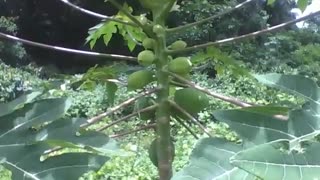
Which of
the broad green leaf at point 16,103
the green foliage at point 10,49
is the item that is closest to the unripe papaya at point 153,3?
the broad green leaf at point 16,103

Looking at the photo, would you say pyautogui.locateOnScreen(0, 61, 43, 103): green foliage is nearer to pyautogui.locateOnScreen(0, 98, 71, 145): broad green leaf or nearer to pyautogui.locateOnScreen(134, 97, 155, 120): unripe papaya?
pyautogui.locateOnScreen(134, 97, 155, 120): unripe papaya

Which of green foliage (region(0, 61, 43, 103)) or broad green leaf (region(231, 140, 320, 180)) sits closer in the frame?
broad green leaf (region(231, 140, 320, 180))

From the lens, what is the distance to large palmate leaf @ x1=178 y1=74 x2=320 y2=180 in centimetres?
52

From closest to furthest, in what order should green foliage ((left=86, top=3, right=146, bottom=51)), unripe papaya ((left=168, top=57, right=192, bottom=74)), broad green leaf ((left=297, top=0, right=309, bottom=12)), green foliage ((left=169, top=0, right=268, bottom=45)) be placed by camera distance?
unripe papaya ((left=168, top=57, right=192, bottom=74)) → broad green leaf ((left=297, top=0, right=309, bottom=12)) → green foliage ((left=86, top=3, right=146, bottom=51)) → green foliage ((left=169, top=0, right=268, bottom=45))

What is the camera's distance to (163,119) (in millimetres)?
783

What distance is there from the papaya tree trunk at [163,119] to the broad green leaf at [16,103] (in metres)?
0.14

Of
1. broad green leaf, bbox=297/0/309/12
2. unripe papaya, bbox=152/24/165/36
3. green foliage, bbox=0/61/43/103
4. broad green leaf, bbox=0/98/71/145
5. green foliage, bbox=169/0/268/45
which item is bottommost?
green foliage, bbox=0/61/43/103

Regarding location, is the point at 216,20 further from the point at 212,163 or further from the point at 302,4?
the point at 212,163

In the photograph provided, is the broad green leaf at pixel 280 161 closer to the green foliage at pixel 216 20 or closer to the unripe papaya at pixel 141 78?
the unripe papaya at pixel 141 78

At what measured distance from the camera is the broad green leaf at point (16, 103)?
699mm

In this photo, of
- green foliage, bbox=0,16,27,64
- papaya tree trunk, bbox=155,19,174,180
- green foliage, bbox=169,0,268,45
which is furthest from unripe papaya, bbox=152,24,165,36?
green foliage, bbox=0,16,27,64

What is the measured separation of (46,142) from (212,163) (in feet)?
0.54

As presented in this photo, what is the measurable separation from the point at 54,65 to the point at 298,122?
11.2 m

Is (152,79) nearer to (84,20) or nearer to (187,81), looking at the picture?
(187,81)
